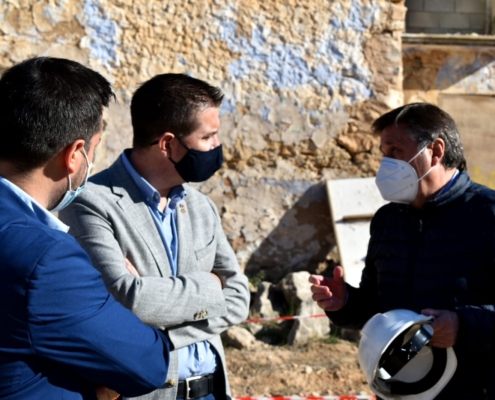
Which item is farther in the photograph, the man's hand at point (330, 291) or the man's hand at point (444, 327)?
the man's hand at point (330, 291)

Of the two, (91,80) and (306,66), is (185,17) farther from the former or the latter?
(91,80)

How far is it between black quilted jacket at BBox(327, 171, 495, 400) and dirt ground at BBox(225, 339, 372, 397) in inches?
104

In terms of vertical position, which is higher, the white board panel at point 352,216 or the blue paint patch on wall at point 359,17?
the blue paint patch on wall at point 359,17

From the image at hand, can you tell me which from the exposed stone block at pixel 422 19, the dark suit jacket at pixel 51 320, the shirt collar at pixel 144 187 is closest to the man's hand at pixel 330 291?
the shirt collar at pixel 144 187

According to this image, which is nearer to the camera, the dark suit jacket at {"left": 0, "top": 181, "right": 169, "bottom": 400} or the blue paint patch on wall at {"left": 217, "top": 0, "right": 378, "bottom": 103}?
the dark suit jacket at {"left": 0, "top": 181, "right": 169, "bottom": 400}

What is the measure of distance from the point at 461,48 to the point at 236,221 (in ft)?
9.81

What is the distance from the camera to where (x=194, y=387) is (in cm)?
250

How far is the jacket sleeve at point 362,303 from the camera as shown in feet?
9.36

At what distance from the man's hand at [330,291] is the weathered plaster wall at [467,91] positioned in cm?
496

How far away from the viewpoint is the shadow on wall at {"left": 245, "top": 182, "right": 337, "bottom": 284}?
702 cm

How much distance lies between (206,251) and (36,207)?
3.53 ft

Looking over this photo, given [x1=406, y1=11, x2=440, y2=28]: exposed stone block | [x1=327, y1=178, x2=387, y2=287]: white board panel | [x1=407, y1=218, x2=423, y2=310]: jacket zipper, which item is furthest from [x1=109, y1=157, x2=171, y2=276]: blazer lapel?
[x1=406, y1=11, x2=440, y2=28]: exposed stone block

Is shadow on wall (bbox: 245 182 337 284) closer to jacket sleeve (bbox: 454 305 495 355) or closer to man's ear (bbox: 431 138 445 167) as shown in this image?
man's ear (bbox: 431 138 445 167)

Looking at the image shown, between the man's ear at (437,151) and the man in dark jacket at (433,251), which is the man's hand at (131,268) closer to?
the man in dark jacket at (433,251)
